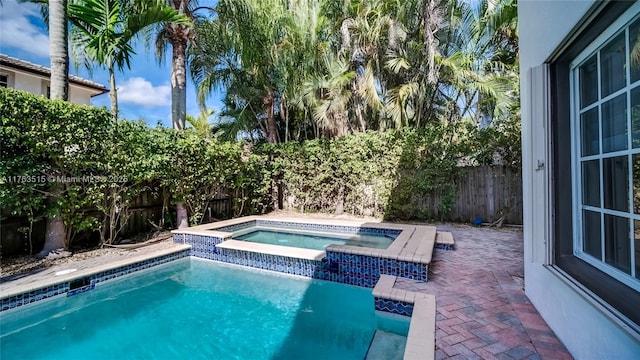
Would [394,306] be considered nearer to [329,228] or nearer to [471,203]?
[329,228]

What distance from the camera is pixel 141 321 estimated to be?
4.01 meters

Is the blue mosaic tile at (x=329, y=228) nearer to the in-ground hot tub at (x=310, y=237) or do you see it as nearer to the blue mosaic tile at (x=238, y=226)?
the in-ground hot tub at (x=310, y=237)

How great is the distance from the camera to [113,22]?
282 inches

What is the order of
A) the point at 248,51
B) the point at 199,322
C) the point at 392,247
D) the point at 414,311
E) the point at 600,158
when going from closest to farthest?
the point at 600,158 < the point at 414,311 < the point at 199,322 < the point at 392,247 < the point at 248,51

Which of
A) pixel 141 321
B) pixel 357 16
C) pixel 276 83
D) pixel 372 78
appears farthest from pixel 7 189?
pixel 357 16

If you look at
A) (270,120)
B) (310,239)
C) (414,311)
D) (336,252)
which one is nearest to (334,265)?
(336,252)

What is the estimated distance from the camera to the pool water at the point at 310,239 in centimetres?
716

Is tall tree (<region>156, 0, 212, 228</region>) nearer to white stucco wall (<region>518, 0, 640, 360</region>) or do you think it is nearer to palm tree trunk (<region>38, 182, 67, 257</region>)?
palm tree trunk (<region>38, 182, 67, 257</region>)

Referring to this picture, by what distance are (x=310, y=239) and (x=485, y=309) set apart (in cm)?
526

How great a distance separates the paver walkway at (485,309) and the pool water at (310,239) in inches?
77.5

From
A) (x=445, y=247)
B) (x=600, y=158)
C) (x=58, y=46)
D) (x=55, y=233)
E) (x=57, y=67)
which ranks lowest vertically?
(x=445, y=247)

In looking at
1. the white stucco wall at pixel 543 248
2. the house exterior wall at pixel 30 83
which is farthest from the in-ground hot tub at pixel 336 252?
the house exterior wall at pixel 30 83

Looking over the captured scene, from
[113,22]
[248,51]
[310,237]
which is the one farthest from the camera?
[248,51]

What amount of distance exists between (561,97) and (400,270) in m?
2.95
